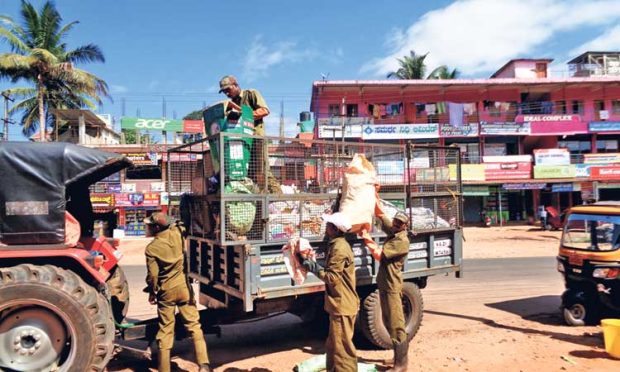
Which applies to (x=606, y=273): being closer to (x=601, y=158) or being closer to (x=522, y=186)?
(x=522, y=186)

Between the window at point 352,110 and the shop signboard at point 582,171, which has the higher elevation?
the window at point 352,110

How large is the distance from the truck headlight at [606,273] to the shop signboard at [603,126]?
26424 millimetres

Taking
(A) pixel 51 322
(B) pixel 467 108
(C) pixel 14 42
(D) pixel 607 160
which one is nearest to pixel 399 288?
(A) pixel 51 322

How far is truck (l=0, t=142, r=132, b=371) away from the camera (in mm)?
3652

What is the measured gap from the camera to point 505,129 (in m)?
27.7

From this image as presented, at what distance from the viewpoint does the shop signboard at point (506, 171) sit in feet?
86.5

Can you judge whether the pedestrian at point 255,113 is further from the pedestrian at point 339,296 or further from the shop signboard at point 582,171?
the shop signboard at point 582,171

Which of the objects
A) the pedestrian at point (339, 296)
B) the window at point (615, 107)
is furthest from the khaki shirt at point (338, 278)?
the window at point (615, 107)

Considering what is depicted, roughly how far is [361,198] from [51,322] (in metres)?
3.13

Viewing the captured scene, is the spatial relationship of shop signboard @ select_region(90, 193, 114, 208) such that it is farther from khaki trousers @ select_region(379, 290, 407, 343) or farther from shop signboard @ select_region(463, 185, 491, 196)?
khaki trousers @ select_region(379, 290, 407, 343)

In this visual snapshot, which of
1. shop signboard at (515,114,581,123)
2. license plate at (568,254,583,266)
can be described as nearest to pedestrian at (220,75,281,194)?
license plate at (568,254,583,266)

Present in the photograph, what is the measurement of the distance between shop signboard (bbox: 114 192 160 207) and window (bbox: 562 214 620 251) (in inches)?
889

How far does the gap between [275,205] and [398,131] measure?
77.0 feet

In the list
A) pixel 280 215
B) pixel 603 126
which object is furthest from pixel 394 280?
pixel 603 126
